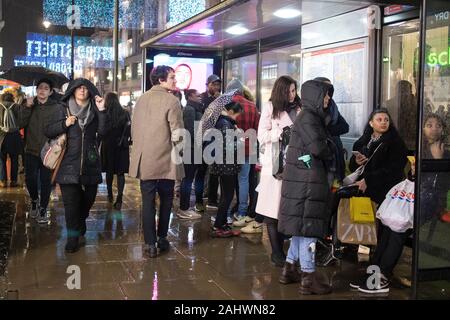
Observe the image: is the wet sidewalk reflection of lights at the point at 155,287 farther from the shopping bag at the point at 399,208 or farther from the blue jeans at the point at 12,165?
the blue jeans at the point at 12,165

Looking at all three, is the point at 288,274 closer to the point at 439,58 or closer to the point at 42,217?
the point at 439,58

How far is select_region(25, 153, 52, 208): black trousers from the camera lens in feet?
24.6

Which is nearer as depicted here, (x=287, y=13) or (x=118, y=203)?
(x=287, y=13)

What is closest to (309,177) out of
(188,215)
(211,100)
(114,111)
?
(188,215)

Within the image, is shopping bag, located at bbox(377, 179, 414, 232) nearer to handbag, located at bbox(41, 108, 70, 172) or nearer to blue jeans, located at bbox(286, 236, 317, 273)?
blue jeans, located at bbox(286, 236, 317, 273)

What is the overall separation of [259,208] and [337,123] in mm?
1187

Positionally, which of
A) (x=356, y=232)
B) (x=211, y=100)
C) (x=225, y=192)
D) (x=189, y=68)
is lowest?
(x=356, y=232)

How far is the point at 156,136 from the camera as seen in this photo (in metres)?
5.71

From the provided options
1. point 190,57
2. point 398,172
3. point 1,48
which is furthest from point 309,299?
point 1,48

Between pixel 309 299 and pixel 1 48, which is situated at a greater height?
pixel 1 48

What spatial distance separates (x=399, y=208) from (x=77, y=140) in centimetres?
336
